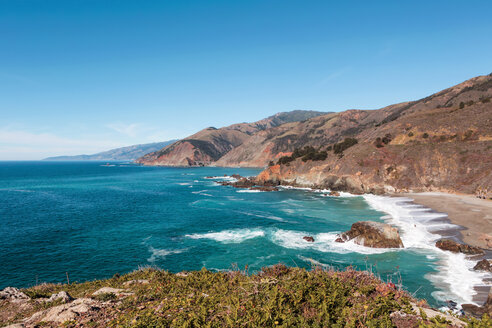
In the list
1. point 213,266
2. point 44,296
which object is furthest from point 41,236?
point 44,296

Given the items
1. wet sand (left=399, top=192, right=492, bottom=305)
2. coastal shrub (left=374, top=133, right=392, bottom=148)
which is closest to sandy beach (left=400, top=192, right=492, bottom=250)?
wet sand (left=399, top=192, right=492, bottom=305)

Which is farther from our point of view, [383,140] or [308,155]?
[308,155]

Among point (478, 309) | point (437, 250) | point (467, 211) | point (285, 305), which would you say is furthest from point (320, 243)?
point (467, 211)

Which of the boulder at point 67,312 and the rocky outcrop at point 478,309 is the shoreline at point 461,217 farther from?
the boulder at point 67,312

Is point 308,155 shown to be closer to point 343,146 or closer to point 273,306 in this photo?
point 343,146

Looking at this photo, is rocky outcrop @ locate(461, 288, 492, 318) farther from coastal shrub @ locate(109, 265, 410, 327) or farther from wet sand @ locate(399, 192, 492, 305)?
coastal shrub @ locate(109, 265, 410, 327)

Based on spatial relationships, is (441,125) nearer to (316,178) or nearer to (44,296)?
(316,178)
